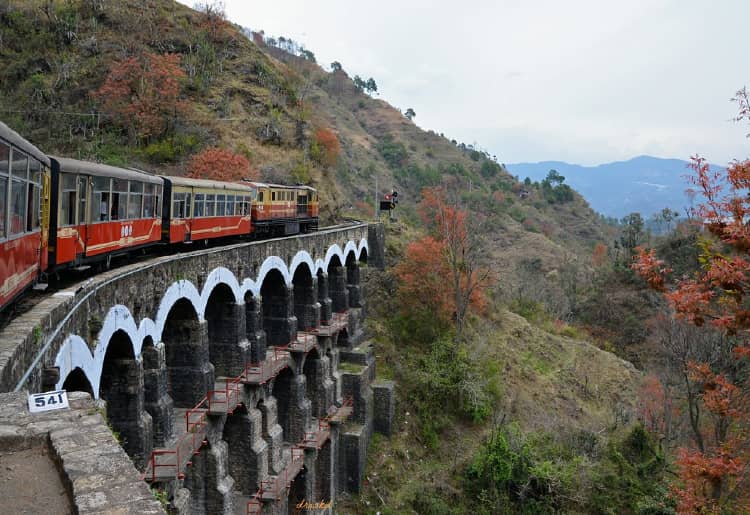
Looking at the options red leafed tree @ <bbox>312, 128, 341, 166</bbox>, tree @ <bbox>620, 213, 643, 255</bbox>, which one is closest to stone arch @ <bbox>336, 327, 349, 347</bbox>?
red leafed tree @ <bbox>312, 128, 341, 166</bbox>

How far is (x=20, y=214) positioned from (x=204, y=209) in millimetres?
10160

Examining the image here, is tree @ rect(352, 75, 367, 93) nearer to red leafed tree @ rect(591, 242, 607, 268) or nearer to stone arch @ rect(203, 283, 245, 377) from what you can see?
red leafed tree @ rect(591, 242, 607, 268)

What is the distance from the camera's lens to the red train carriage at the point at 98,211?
362 inches

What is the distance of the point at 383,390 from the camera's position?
22609mm

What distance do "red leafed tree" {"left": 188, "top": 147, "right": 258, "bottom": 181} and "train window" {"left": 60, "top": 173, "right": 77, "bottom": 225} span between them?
16.8m

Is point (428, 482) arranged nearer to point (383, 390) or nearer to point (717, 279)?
point (383, 390)

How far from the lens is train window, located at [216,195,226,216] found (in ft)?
57.4

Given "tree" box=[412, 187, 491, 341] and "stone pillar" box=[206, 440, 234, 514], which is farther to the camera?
"tree" box=[412, 187, 491, 341]

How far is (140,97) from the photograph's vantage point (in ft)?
111

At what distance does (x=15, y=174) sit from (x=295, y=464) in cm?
1220

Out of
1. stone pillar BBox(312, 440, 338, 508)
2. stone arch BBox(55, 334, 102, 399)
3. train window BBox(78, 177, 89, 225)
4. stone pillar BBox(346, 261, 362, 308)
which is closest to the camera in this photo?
stone arch BBox(55, 334, 102, 399)

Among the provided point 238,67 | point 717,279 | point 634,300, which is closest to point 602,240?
point 634,300

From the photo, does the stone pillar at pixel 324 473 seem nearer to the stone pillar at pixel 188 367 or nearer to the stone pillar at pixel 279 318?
the stone pillar at pixel 279 318

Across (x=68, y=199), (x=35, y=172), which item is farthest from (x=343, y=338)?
(x=35, y=172)
